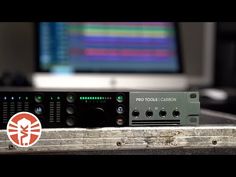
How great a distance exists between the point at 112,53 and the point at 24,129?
0.83 m

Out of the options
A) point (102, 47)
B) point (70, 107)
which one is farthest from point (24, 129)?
point (102, 47)

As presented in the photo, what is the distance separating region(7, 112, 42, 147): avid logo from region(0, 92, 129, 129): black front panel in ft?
0.05

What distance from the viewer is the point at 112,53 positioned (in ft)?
4.68

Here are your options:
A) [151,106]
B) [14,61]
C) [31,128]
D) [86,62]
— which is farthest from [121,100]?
[14,61]

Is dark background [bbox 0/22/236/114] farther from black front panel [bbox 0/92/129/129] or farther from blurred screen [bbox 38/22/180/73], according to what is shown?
black front panel [bbox 0/92/129/129]

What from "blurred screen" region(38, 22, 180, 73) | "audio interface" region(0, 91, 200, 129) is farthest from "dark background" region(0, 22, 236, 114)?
"audio interface" region(0, 91, 200, 129)

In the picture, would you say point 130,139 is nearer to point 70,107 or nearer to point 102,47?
point 70,107

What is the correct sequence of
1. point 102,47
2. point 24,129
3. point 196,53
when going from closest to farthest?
point 24,129 → point 102,47 → point 196,53

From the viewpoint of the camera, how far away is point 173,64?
4.78ft

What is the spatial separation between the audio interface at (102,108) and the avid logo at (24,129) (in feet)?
0.05
